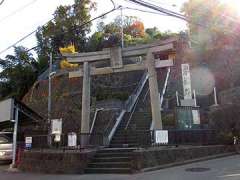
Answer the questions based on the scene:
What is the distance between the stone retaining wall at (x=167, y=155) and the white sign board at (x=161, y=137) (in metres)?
0.51

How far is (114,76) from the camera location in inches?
1297

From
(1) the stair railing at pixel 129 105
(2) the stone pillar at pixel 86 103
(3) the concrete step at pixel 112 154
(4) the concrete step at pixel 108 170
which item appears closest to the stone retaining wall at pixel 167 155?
(4) the concrete step at pixel 108 170

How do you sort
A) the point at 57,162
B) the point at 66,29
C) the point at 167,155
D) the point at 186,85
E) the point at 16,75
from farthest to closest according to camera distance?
the point at 66,29 → the point at 16,75 → the point at 186,85 → the point at 57,162 → the point at 167,155

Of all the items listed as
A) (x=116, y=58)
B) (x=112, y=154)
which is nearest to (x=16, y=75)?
(x=116, y=58)

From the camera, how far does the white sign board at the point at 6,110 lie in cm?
1583

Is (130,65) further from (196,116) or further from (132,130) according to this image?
(196,116)

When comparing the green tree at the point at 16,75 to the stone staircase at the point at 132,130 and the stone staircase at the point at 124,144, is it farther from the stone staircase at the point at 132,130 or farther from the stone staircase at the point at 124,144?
the stone staircase at the point at 132,130

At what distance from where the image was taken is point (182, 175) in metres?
11.1

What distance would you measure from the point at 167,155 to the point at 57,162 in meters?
4.61

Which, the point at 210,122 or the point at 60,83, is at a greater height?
the point at 60,83

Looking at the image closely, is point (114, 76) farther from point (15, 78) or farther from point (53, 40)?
point (53, 40)

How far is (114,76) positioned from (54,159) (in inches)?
763

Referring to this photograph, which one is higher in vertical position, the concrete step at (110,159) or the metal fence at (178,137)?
the metal fence at (178,137)

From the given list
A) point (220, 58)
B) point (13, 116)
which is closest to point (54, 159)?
point (13, 116)
